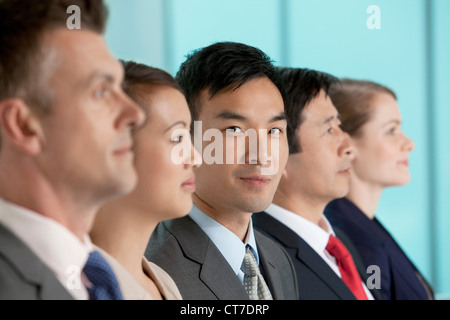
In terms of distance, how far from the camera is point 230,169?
94cm

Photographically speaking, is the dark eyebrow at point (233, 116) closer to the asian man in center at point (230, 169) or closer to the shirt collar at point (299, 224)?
the asian man in center at point (230, 169)

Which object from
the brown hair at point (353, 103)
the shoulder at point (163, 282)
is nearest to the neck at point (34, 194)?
the shoulder at point (163, 282)

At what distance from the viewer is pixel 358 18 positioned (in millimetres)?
2268

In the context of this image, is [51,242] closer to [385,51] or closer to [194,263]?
[194,263]

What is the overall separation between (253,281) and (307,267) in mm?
229

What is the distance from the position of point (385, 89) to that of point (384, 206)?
1.11 m

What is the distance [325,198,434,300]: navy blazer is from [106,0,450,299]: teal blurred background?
22.5 inches

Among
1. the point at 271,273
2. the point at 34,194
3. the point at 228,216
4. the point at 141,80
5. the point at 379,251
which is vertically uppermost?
the point at 141,80

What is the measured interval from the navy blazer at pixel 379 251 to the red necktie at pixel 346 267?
213mm

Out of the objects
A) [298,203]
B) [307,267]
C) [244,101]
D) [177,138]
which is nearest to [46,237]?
[177,138]

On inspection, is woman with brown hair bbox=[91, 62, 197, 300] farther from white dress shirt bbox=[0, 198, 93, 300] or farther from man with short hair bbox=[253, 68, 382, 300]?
man with short hair bbox=[253, 68, 382, 300]
